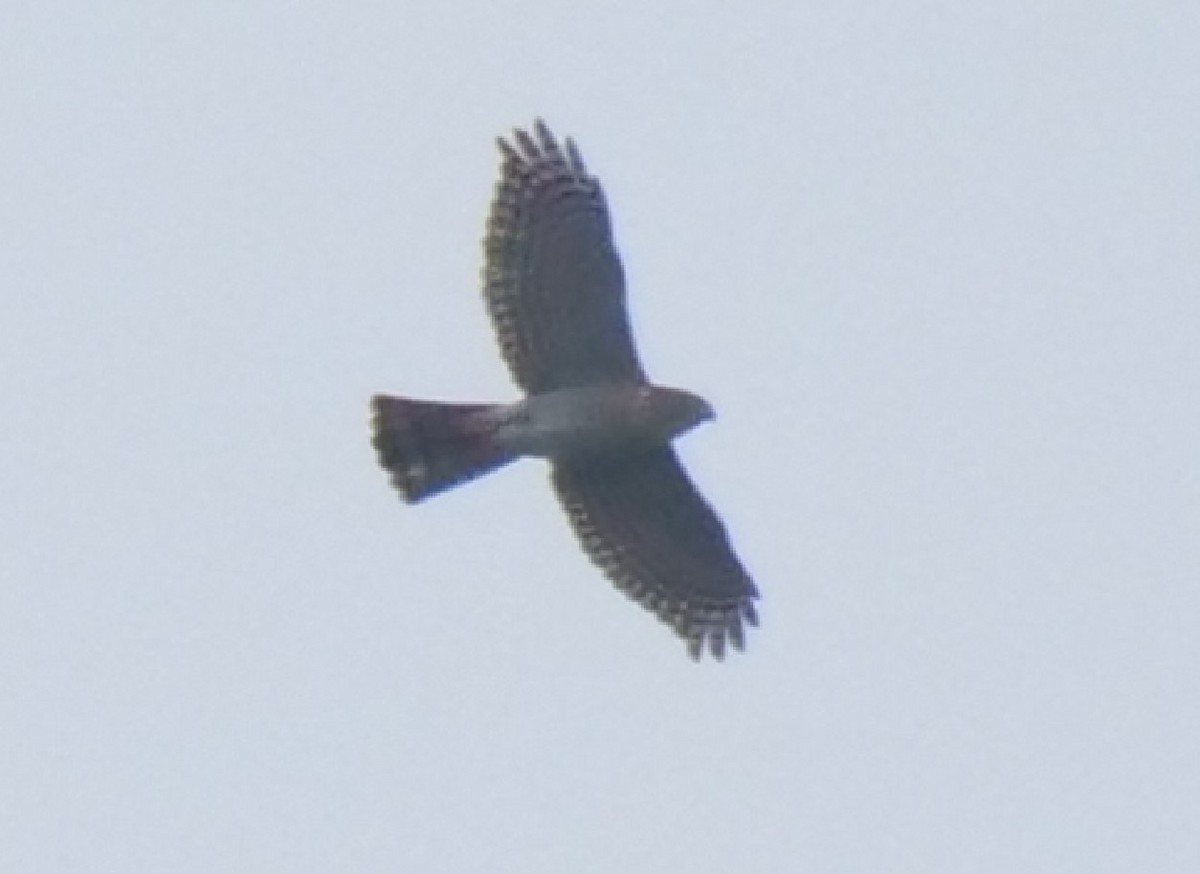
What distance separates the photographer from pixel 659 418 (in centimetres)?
2528

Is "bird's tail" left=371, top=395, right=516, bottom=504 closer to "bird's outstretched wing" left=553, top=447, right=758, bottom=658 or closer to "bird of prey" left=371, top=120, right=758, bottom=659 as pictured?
"bird of prey" left=371, top=120, right=758, bottom=659

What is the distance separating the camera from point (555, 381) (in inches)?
995

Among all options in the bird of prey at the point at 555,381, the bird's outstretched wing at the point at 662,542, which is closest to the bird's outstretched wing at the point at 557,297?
the bird of prey at the point at 555,381

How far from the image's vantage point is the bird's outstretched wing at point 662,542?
2591 cm

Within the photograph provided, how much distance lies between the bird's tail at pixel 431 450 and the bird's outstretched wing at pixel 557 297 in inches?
15.5

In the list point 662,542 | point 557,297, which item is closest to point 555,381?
point 557,297

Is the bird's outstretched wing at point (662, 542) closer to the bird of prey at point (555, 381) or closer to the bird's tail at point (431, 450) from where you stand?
the bird of prey at point (555, 381)

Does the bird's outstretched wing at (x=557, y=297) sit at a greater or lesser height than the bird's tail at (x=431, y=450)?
greater

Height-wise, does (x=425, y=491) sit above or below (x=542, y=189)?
below

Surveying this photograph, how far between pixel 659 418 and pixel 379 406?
1.55m

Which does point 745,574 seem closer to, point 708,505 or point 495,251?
point 708,505

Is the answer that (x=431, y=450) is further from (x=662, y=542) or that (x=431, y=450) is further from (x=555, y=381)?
(x=662, y=542)

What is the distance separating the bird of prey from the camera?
25156 millimetres

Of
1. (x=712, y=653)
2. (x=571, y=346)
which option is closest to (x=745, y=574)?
(x=712, y=653)
